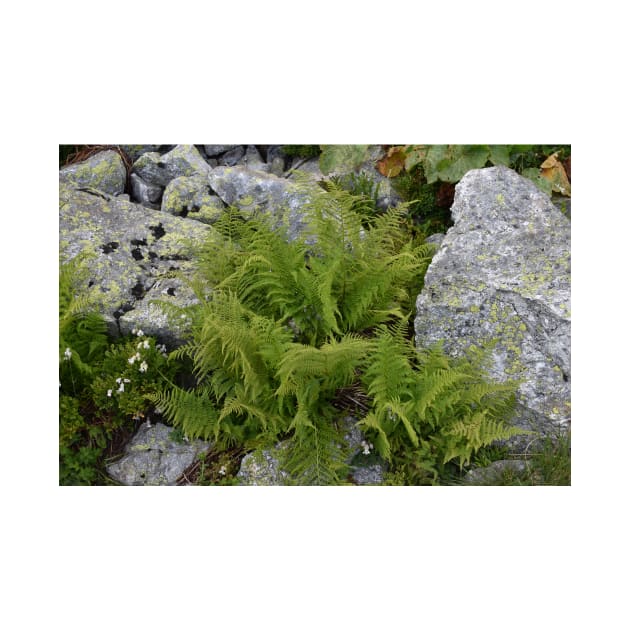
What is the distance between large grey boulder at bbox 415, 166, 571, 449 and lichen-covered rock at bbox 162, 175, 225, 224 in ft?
7.96

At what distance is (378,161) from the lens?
6.51m

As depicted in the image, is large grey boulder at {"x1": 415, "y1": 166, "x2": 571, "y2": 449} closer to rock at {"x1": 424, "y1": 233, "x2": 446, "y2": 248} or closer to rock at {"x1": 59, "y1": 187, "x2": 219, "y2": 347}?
rock at {"x1": 424, "y1": 233, "x2": 446, "y2": 248}

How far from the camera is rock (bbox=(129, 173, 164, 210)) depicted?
6410 millimetres

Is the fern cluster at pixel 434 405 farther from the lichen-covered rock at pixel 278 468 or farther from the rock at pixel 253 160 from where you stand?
the rock at pixel 253 160

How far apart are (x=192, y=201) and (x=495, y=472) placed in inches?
158

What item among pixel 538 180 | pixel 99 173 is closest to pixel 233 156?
pixel 99 173

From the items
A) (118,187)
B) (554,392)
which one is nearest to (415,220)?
(554,392)

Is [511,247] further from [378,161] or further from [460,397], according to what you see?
[378,161]

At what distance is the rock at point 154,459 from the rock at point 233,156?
10.4ft

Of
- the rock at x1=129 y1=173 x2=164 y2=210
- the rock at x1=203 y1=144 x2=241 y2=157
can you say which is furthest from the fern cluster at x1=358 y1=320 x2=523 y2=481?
the rock at x1=129 y1=173 x2=164 y2=210

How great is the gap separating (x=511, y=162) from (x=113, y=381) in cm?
457

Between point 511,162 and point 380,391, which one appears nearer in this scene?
point 380,391

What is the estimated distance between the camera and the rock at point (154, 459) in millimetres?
4645

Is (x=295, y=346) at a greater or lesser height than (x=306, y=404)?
greater
